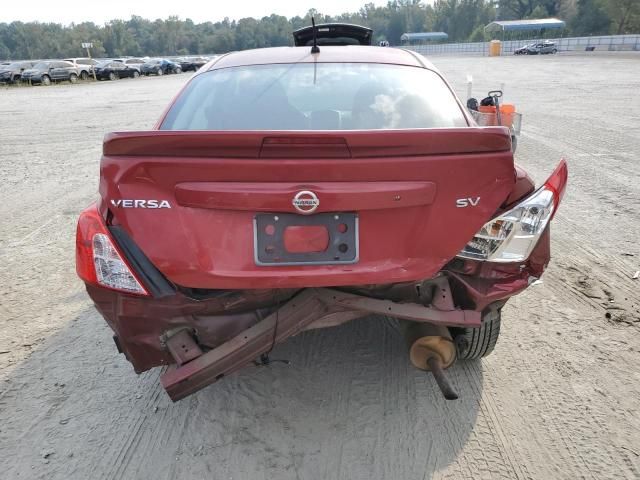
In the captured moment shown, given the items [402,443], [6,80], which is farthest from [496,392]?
[6,80]

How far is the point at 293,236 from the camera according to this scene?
2.05 metres

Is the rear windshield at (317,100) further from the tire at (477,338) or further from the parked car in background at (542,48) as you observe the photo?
the parked car in background at (542,48)

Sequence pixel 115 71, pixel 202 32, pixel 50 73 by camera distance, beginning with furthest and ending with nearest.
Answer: pixel 202 32, pixel 115 71, pixel 50 73

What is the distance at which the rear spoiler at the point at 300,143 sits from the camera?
2002mm

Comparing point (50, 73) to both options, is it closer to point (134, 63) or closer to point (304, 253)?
point (134, 63)

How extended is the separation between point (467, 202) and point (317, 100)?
1253 mm

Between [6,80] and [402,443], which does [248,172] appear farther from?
[6,80]

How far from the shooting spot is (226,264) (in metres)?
2.07

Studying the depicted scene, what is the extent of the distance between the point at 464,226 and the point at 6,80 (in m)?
40.5

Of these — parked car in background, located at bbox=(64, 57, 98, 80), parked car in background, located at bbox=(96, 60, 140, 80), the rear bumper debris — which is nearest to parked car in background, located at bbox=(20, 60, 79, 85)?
parked car in background, located at bbox=(64, 57, 98, 80)

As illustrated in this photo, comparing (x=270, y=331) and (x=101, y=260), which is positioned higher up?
(x=101, y=260)

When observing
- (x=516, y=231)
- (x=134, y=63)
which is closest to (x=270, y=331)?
(x=516, y=231)

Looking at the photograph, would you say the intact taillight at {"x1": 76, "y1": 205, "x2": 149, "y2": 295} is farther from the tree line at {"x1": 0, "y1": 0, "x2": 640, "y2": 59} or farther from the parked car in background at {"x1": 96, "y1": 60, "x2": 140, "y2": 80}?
the tree line at {"x1": 0, "y1": 0, "x2": 640, "y2": 59}

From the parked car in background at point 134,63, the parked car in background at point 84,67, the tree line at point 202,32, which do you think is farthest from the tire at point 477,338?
the tree line at point 202,32
